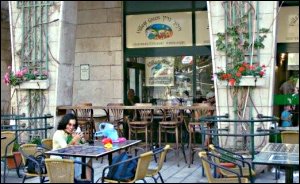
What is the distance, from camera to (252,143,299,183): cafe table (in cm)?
535

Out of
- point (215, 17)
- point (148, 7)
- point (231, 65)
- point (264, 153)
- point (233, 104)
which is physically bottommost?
point (264, 153)

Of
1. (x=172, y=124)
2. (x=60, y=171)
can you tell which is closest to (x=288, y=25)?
(x=172, y=124)

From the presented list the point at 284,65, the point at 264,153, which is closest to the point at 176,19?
the point at 284,65

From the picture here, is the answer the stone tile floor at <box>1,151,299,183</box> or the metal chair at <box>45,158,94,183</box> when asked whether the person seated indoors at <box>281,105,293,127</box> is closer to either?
the stone tile floor at <box>1,151,299,183</box>

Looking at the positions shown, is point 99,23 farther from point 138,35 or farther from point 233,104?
point 233,104

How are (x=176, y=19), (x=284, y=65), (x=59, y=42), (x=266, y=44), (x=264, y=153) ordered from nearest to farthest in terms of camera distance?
(x=264, y=153) < (x=266, y=44) < (x=59, y=42) < (x=284, y=65) < (x=176, y=19)

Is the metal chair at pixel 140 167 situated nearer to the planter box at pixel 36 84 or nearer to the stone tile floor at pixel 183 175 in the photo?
the stone tile floor at pixel 183 175

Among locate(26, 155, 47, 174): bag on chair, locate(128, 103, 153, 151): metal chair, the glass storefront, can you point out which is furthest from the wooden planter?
the glass storefront

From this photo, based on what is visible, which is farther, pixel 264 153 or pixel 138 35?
pixel 138 35

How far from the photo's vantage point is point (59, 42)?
33.3 feet

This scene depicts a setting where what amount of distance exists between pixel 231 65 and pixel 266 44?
2.32 ft

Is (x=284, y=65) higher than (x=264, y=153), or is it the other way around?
(x=284, y=65)

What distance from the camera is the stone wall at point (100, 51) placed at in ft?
42.9

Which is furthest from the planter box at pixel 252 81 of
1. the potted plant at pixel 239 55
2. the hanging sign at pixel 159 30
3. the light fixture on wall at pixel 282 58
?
the hanging sign at pixel 159 30
